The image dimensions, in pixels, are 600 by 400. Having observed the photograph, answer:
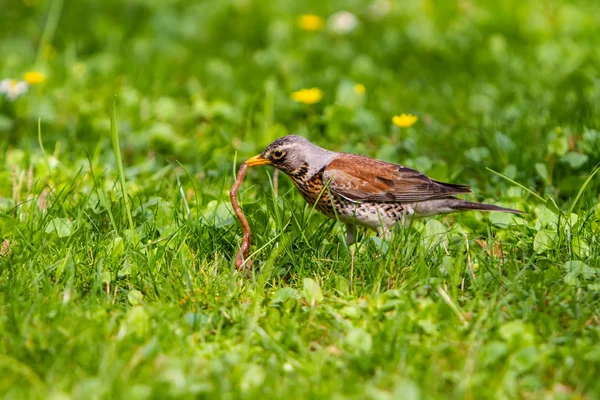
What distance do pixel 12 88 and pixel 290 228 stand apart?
11.0 feet

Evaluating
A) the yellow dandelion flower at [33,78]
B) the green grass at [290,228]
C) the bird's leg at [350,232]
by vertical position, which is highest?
the yellow dandelion flower at [33,78]

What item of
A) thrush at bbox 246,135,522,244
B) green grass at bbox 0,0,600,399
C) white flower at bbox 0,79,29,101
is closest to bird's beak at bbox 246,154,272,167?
thrush at bbox 246,135,522,244

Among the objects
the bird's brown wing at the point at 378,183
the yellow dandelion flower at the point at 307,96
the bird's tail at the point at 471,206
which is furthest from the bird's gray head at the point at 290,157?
the yellow dandelion flower at the point at 307,96

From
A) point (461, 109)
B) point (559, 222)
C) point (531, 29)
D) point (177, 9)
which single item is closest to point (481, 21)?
point (531, 29)

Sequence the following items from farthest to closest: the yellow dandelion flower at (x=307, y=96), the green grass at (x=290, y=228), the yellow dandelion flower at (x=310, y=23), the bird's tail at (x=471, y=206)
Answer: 1. the yellow dandelion flower at (x=310, y=23)
2. the yellow dandelion flower at (x=307, y=96)
3. the bird's tail at (x=471, y=206)
4. the green grass at (x=290, y=228)

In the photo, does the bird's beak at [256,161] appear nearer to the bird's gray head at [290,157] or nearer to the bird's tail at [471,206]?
the bird's gray head at [290,157]

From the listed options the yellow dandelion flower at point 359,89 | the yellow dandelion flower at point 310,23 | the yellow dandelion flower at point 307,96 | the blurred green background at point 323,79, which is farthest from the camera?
the yellow dandelion flower at point 310,23

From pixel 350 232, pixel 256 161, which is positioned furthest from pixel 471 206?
pixel 256 161

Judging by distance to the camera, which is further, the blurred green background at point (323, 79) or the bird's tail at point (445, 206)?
the blurred green background at point (323, 79)

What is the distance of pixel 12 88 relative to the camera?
7.07 m

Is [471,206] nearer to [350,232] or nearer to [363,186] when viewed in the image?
[363,186]

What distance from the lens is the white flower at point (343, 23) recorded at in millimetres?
9297

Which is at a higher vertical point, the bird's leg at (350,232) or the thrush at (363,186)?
the thrush at (363,186)

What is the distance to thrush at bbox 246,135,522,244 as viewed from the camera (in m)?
5.12
